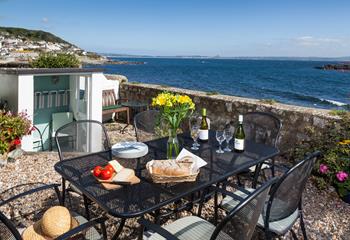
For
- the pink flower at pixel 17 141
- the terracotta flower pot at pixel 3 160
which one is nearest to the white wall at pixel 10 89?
the pink flower at pixel 17 141

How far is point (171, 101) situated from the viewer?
2.05 metres

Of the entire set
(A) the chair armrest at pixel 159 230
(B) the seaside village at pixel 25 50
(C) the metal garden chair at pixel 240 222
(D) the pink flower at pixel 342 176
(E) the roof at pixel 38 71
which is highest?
(B) the seaside village at pixel 25 50

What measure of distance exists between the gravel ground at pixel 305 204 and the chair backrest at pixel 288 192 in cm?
57

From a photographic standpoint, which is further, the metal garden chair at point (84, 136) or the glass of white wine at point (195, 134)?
the metal garden chair at point (84, 136)

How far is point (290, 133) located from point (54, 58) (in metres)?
3.65

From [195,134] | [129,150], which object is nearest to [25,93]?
[129,150]

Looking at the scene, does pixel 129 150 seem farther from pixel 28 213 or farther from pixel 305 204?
pixel 305 204

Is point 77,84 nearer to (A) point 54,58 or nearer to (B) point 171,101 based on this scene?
(A) point 54,58

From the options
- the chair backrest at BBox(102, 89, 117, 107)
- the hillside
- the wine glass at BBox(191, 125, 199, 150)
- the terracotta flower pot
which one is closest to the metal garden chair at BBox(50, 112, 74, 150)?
the terracotta flower pot

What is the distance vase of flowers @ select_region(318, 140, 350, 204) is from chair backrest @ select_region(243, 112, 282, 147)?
0.78 meters

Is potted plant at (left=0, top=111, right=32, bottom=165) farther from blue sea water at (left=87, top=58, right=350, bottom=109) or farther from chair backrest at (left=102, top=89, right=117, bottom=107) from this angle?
chair backrest at (left=102, top=89, right=117, bottom=107)

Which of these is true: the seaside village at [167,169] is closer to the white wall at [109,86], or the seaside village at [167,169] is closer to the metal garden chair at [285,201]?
the metal garden chair at [285,201]

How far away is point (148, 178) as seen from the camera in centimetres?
185

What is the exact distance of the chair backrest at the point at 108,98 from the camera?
638 centimetres
